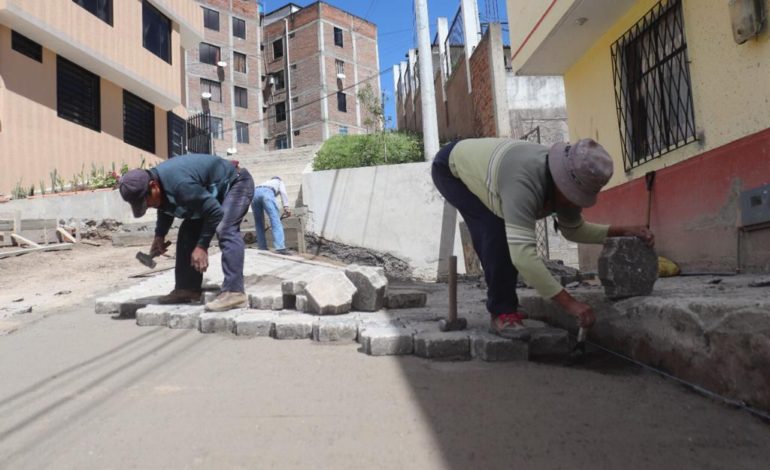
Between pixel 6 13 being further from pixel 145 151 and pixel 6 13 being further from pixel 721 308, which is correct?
pixel 721 308

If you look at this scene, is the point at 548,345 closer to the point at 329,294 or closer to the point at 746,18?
the point at 329,294

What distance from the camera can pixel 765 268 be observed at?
3170 millimetres

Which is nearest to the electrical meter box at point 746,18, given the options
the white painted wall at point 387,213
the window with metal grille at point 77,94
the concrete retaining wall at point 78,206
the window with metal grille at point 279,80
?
the white painted wall at point 387,213

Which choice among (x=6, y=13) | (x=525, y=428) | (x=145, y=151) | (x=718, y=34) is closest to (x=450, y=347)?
(x=525, y=428)

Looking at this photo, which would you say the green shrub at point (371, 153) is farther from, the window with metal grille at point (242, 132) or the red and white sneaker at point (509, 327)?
the window with metal grille at point (242, 132)

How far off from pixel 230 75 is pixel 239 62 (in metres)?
2.05

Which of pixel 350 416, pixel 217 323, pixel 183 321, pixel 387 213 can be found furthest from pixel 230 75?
pixel 350 416

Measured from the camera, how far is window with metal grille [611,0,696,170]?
4.18 meters

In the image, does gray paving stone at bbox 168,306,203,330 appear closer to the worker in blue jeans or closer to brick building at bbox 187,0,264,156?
the worker in blue jeans

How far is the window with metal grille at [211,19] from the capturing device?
3195cm

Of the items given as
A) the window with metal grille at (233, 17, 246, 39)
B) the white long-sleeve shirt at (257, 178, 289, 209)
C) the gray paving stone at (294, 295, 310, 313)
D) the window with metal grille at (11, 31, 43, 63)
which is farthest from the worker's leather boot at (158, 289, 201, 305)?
the window with metal grille at (233, 17, 246, 39)

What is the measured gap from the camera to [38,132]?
10.4 m

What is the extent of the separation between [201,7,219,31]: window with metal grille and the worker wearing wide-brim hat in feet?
111

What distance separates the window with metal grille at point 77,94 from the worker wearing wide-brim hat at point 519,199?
11.3 metres
